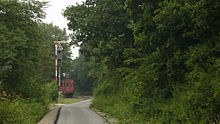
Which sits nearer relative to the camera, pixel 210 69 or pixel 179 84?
pixel 210 69

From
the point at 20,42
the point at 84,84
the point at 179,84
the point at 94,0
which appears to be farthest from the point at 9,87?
the point at 84,84

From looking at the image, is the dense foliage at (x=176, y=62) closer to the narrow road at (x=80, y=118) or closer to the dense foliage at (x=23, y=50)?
the narrow road at (x=80, y=118)

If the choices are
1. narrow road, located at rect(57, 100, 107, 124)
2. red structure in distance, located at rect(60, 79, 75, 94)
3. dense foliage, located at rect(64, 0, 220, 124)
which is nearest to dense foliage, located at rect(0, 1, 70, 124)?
narrow road, located at rect(57, 100, 107, 124)

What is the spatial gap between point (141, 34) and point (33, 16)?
1041 centimetres

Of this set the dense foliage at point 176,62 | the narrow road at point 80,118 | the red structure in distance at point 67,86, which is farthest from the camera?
the red structure in distance at point 67,86

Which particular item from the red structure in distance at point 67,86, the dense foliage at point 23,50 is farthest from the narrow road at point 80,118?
the red structure in distance at point 67,86

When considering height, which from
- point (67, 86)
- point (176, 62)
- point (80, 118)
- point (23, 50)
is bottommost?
point (80, 118)

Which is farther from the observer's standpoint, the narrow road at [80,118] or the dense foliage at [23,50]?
the dense foliage at [23,50]

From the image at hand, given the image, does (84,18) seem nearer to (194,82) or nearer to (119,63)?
(119,63)

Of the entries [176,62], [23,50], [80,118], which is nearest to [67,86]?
[80,118]

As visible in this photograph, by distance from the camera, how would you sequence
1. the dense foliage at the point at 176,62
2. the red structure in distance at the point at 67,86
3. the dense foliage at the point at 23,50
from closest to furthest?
the dense foliage at the point at 176,62
the dense foliage at the point at 23,50
the red structure in distance at the point at 67,86

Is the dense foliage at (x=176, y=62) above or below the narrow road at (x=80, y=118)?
above

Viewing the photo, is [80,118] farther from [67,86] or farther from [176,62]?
[67,86]

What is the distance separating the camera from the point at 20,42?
20.0 meters
